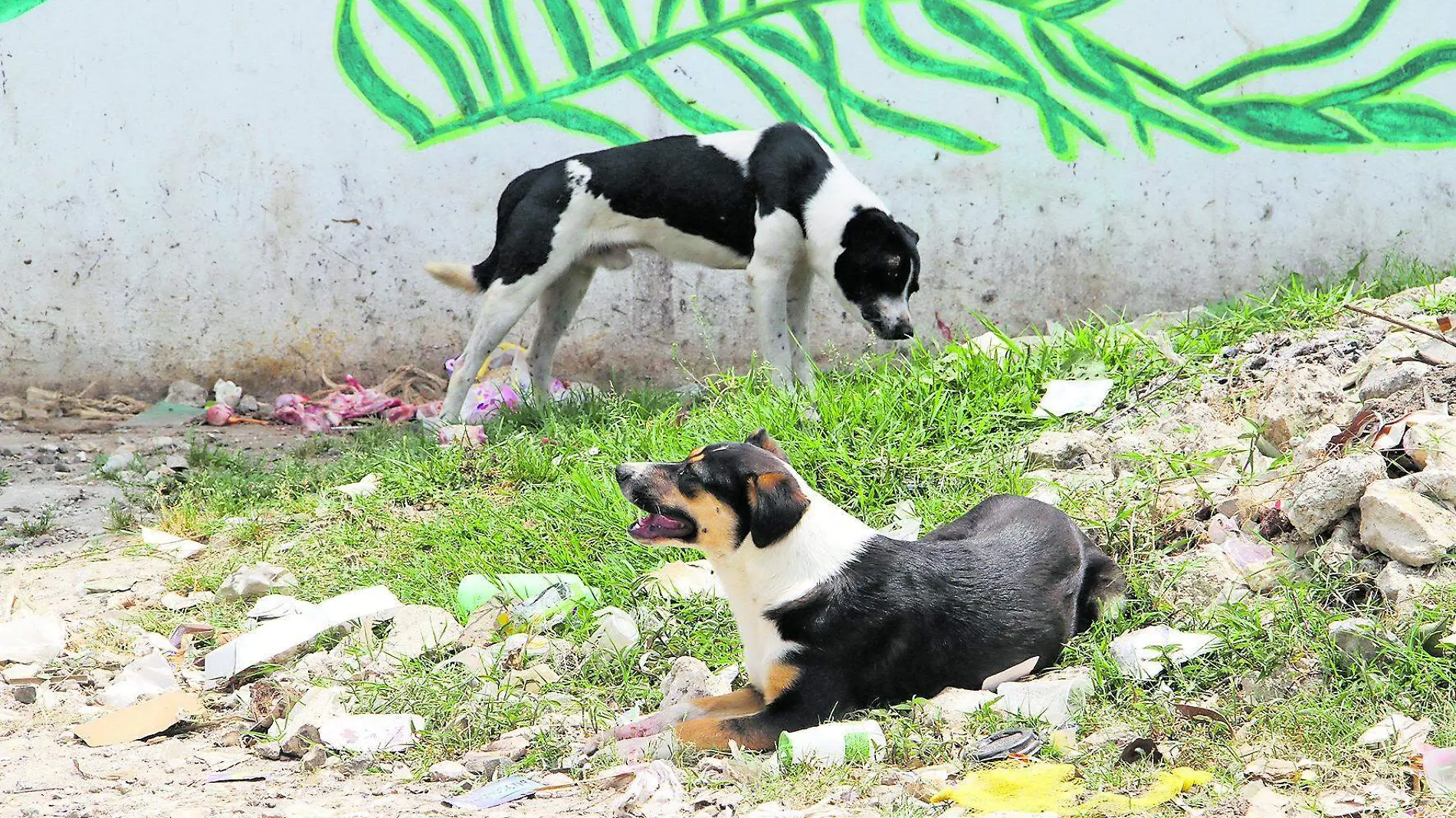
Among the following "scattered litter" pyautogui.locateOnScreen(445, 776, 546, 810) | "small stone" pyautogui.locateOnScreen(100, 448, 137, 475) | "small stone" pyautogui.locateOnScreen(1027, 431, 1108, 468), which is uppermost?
"small stone" pyautogui.locateOnScreen(1027, 431, 1108, 468)

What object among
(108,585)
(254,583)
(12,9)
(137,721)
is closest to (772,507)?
(137,721)

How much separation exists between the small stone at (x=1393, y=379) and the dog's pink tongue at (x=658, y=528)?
7.29 ft

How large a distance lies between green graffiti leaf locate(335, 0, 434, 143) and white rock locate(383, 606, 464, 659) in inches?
141

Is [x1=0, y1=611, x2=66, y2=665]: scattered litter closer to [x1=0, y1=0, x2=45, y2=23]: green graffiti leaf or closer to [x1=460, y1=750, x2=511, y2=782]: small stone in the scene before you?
[x1=460, y1=750, x2=511, y2=782]: small stone

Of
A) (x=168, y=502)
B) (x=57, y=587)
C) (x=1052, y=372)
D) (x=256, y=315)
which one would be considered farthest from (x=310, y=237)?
(x=1052, y=372)

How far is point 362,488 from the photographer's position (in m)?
5.07

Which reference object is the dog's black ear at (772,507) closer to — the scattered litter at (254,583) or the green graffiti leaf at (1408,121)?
the scattered litter at (254,583)

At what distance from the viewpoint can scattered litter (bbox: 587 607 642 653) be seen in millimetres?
3494

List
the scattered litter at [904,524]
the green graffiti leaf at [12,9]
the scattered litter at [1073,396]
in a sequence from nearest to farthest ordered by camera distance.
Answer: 1. the scattered litter at [904,524]
2. the scattered litter at [1073,396]
3. the green graffiti leaf at [12,9]

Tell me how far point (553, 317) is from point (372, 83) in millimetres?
1590

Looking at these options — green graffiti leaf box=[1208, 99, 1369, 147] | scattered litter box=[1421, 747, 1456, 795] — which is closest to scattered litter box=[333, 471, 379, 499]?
scattered litter box=[1421, 747, 1456, 795]

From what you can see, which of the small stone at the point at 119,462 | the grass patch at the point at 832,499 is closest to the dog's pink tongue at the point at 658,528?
the grass patch at the point at 832,499

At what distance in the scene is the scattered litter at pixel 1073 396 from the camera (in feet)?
15.0

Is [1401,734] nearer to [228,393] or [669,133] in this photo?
[669,133]
